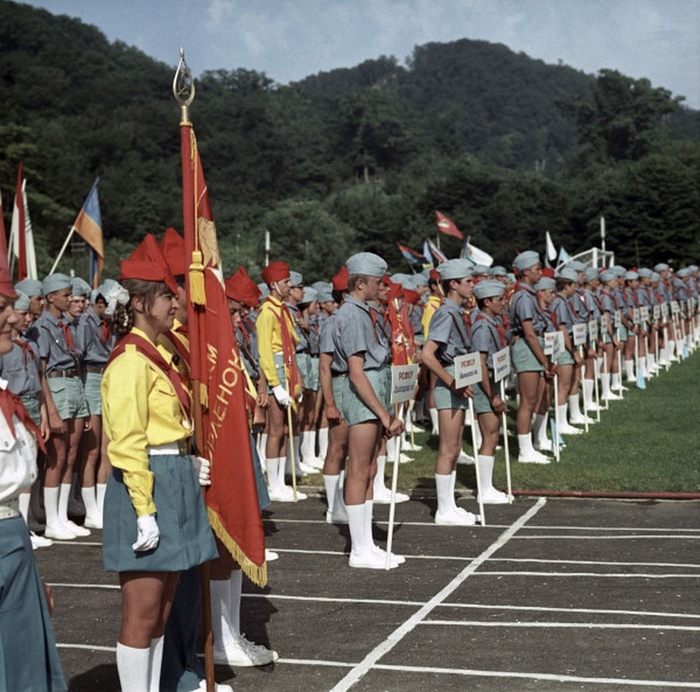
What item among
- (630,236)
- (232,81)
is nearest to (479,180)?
(630,236)

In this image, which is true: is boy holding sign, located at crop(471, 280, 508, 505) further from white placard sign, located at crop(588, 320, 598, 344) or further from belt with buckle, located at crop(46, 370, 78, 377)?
white placard sign, located at crop(588, 320, 598, 344)

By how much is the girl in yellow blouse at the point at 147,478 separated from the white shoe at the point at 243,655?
121 cm

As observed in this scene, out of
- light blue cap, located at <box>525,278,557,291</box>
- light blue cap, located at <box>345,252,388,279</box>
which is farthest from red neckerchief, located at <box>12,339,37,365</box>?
light blue cap, located at <box>525,278,557,291</box>

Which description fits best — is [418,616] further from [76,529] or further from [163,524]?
[76,529]

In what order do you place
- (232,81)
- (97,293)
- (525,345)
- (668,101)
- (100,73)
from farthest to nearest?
(232,81) < (100,73) < (668,101) < (525,345) < (97,293)

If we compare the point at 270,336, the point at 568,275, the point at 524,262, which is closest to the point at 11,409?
the point at 270,336

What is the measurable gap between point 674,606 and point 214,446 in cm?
362

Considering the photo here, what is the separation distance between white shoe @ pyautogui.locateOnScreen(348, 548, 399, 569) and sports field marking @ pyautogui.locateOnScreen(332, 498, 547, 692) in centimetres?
65

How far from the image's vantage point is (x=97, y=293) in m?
12.4

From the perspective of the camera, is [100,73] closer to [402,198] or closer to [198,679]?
[402,198]

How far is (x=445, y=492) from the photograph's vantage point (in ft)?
37.4

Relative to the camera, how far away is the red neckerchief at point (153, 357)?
18.1 feet

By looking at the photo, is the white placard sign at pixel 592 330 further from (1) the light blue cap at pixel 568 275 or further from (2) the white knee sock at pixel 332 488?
(2) the white knee sock at pixel 332 488

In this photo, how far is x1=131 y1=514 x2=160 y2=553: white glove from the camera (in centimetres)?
535
